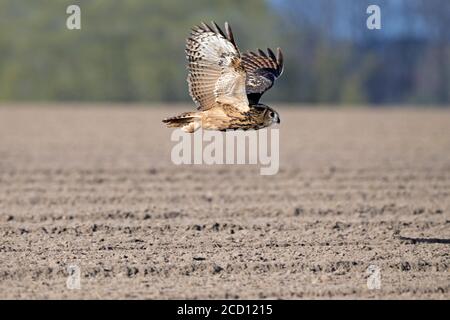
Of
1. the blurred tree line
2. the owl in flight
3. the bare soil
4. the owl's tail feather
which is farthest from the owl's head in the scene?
the blurred tree line

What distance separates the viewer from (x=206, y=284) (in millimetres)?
6820

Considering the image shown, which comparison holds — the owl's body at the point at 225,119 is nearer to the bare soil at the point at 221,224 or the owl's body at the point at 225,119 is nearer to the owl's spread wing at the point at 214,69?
the owl's spread wing at the point at 214,69

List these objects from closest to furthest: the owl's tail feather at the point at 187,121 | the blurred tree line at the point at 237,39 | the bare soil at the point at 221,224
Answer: the bare soil at the point at 221,224
the owl's tail feather at the point at 187,121
the blurred tree line at the point at 237,39

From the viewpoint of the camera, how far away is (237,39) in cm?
4575

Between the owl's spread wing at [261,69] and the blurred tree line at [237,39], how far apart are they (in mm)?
36391

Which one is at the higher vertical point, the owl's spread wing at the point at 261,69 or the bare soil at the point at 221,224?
the owl's spread wing at the point at 261,69

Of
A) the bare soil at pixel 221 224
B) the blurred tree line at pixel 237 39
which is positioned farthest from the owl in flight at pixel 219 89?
the blurred tree line at pixel 237 39

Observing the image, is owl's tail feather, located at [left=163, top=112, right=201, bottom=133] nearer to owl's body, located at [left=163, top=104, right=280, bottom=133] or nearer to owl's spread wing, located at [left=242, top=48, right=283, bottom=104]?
owl's body, located at [left=163, top=104, right=280, bottom=133]

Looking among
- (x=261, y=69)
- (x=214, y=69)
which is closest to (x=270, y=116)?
(x=214, y=69)

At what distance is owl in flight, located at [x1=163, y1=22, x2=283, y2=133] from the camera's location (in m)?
8.23

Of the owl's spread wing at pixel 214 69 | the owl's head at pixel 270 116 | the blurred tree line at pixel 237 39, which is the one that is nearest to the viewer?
the owl's spread wing at pixel 214 69

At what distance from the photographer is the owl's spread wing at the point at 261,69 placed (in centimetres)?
894

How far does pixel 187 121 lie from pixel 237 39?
123ft

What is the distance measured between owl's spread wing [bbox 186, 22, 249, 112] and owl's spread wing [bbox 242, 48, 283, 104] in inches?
17.2
